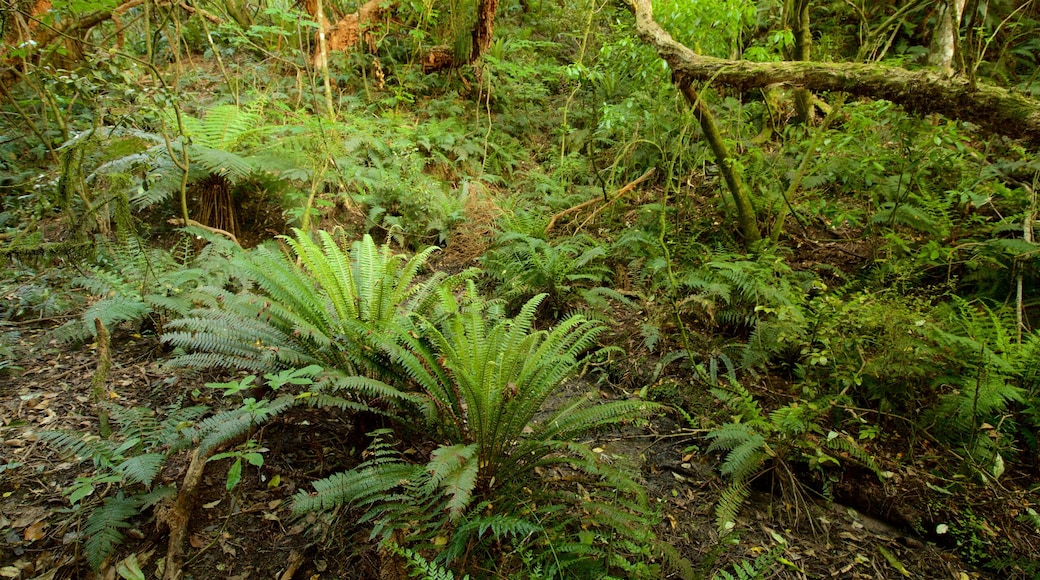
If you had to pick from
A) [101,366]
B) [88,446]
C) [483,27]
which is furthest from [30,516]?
[483,27]

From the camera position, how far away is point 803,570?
2.31 meters

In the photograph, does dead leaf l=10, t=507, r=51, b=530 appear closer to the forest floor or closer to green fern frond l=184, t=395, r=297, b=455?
the forest floor

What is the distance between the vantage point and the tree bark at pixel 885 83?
2.48 meters

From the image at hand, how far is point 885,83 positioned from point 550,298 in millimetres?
2546

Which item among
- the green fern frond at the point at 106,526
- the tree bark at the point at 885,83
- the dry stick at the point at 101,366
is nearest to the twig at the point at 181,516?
the green fern frond at the point at 106,526

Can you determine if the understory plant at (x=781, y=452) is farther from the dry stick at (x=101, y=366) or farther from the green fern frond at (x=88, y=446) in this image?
the dry stick at (x=101, y=366)

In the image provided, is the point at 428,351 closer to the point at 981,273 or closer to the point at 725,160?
the point at 725,160

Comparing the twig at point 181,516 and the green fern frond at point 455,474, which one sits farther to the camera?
the twig at point 181,516

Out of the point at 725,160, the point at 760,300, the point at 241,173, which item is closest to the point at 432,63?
the point at 241,173

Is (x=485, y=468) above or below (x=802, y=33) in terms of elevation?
below

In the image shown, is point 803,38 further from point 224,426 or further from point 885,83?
point 224,426

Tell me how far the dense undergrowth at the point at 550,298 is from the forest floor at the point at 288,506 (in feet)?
0.24

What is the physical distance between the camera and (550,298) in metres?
4.01

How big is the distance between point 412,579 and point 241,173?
3.30 m
